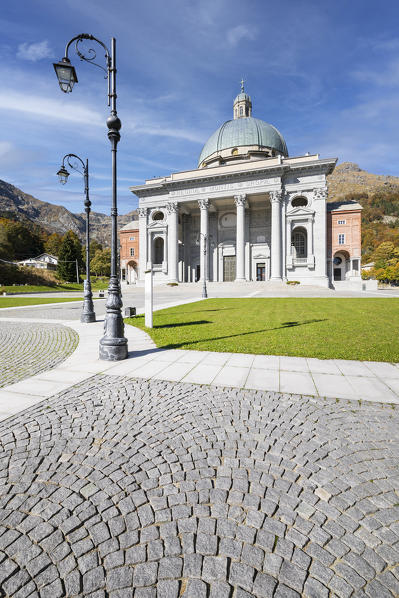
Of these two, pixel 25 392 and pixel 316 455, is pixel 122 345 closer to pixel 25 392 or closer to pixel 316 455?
pixel 25 392

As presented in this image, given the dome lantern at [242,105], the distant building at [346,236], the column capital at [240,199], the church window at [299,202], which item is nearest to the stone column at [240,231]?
the column capital at [240,199]

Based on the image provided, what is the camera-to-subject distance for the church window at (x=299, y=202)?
42.6 m

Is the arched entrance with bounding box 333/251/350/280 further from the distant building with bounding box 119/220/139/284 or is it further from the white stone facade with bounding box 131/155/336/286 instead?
the distant building with bounding box 119/220/139/284

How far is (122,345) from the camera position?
6.51 m

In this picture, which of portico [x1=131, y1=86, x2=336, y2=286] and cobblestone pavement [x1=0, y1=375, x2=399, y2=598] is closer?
cobblestone pavement [x1=0, y1=375, x2=399, y2=598]

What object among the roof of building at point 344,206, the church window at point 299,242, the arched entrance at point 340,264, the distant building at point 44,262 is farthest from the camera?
the distant building at point 44,262

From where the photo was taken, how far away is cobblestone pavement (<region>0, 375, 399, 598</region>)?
164cm

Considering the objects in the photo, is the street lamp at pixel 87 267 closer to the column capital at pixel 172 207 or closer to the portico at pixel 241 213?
the portico at pixel 241 213

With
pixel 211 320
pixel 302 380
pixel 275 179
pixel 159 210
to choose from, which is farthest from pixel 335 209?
pixel 302 380

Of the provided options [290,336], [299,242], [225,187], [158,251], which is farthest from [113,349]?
[158,251]

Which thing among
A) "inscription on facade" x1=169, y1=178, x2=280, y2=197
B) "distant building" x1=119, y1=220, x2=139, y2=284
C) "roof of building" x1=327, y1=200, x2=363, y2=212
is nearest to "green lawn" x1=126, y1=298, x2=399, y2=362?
"inscription on facade" x1=169, y1=178, x2=280, y2=197

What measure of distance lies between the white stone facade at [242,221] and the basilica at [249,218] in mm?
144

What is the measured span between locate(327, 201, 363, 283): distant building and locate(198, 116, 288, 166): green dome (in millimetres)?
16486

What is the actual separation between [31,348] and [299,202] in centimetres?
4383
